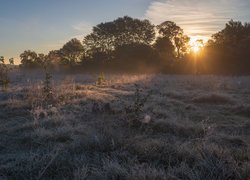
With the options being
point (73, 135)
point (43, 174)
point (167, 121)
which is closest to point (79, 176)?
point (43, 174)

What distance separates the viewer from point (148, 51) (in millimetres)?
49375

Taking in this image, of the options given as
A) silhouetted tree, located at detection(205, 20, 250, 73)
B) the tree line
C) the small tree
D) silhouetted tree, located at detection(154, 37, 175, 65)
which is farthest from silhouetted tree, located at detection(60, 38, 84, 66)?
the small tree

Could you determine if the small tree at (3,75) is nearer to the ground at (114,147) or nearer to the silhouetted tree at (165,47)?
the ground at (114,147)

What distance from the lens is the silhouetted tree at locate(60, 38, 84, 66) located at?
58.4m

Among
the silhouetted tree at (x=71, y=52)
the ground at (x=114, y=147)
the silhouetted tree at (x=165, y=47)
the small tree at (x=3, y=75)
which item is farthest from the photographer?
the silhouetted tree at (x=71, y=52)

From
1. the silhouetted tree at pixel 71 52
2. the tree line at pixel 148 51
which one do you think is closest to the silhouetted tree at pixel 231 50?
the tree line at pixel 148 51

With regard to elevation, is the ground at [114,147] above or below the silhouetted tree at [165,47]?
below

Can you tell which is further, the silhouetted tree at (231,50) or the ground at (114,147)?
the silhouetted tree at (231,50)

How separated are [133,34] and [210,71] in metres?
20.4

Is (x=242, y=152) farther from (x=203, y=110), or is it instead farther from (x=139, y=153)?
(x=203, y=110)

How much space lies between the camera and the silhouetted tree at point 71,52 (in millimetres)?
58406

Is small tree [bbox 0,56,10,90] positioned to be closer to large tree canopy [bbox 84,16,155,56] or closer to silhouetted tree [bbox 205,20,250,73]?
silhouetted tree [bbox 205,20,250,73]

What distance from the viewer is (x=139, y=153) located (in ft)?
16.8

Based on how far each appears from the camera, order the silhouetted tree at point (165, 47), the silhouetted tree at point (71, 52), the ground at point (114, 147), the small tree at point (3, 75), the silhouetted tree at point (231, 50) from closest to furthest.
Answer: the ground at point (114, 147) → the small tree at point (3, 75) → the silhouetted tree at point (231, 50) → the silhouetted tree at point (165, 47) → the silhouetted tree at point (71, 52)
